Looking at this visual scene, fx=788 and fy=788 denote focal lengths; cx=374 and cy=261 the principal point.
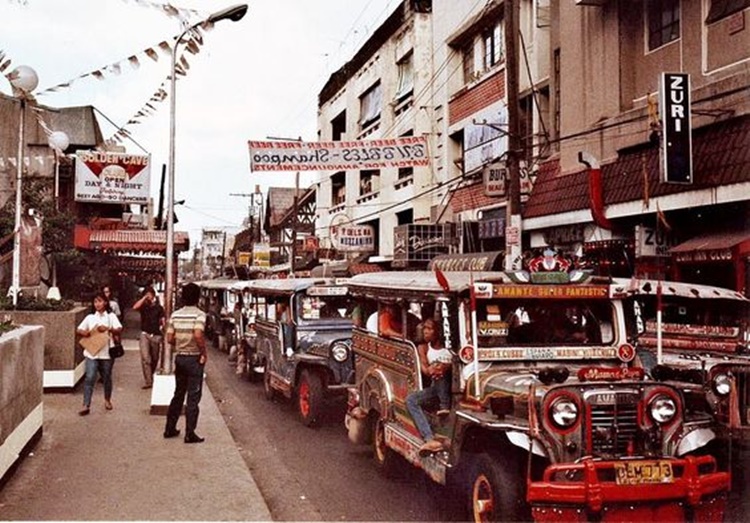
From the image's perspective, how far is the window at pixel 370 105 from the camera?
1244 inches

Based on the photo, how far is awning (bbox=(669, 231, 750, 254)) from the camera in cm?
1142

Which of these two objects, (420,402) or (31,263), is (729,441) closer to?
(420,402)

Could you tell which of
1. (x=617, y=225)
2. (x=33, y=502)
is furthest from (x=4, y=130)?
(x=33, y=502)

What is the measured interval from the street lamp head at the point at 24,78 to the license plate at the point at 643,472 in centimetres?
638

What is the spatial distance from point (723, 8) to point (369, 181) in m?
21.9

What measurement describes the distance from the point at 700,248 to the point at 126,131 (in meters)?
8.61

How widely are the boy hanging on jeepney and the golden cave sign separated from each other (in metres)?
0.70

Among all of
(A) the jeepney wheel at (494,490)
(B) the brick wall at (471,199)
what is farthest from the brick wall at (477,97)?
(A) the jeepney wheel at (494,490)

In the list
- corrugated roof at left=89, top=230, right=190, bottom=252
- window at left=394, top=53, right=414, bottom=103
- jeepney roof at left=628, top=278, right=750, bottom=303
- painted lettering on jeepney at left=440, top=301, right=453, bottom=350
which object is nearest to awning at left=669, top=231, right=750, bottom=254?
jeepney roof at left=628, top=278, right=750, bottom=303

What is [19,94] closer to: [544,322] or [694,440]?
[544,322]

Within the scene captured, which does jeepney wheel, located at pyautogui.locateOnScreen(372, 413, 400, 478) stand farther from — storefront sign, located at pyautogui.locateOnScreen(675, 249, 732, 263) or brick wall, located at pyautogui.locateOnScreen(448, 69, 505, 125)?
brick wall, located at pyautogui.locateOnScreen(448, 69, 505, 125)

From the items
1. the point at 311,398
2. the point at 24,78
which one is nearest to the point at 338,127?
the point at 311,398

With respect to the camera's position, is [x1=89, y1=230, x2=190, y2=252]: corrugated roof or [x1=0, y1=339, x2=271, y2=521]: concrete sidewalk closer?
[x1=0, y1=339, x2=271, y2=521]: concrete sidewalk

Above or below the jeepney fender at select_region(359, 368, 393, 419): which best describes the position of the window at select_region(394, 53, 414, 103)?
above
